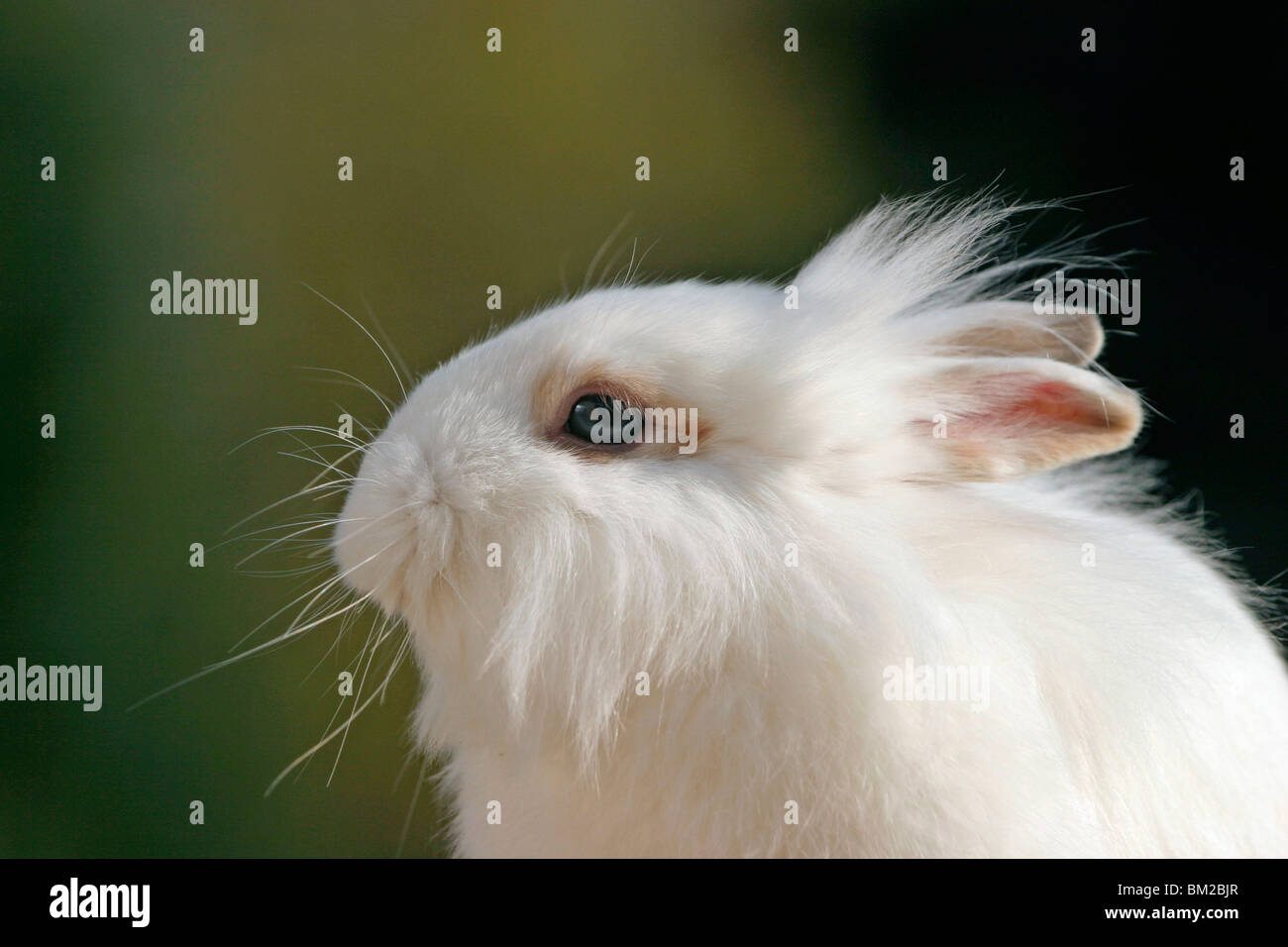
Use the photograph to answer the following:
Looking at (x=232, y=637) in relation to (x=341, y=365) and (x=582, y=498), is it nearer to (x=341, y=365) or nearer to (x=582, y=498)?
(x=341, y=365)

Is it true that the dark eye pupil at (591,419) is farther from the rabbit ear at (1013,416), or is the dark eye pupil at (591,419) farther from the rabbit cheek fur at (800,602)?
the rabbit ear at (1013,416)

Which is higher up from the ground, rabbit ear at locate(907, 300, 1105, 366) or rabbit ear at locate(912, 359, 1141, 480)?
rabbit ear at locate(907, 300, 1105, 366)

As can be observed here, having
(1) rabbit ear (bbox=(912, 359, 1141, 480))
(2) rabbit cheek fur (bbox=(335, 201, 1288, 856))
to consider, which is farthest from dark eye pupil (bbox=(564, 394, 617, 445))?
(1) rabbit ear (bbox=(912, 359, 1141, 480))

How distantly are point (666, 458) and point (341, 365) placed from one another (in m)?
0.95

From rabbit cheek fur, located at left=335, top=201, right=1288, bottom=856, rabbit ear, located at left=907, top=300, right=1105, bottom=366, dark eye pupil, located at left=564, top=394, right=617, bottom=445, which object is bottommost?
rabbit cheek fur, located at left=335, top=201, right=1288, bottom=856

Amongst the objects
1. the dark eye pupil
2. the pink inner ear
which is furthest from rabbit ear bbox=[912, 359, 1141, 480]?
the dark eye pupil

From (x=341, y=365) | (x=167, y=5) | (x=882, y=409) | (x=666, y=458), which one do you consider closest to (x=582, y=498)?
(x=666, y=458)

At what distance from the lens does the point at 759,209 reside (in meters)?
1.88

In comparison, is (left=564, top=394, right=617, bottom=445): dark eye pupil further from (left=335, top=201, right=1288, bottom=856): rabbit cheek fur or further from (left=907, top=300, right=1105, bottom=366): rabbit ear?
(left=907, top=300, right=1105, bottom=366): rabbit ear

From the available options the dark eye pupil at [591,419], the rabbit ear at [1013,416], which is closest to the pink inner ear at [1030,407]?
the rabbit ear at [1013,416]

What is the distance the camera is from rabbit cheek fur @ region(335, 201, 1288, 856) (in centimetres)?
90

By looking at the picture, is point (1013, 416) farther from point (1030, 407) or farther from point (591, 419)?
point (591, 419)

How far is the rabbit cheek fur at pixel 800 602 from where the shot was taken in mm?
897

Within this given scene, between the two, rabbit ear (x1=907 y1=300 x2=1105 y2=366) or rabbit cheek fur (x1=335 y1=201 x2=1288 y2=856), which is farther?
rabbit ear (x1=907 y1=300 x2=1105 y2=366)
